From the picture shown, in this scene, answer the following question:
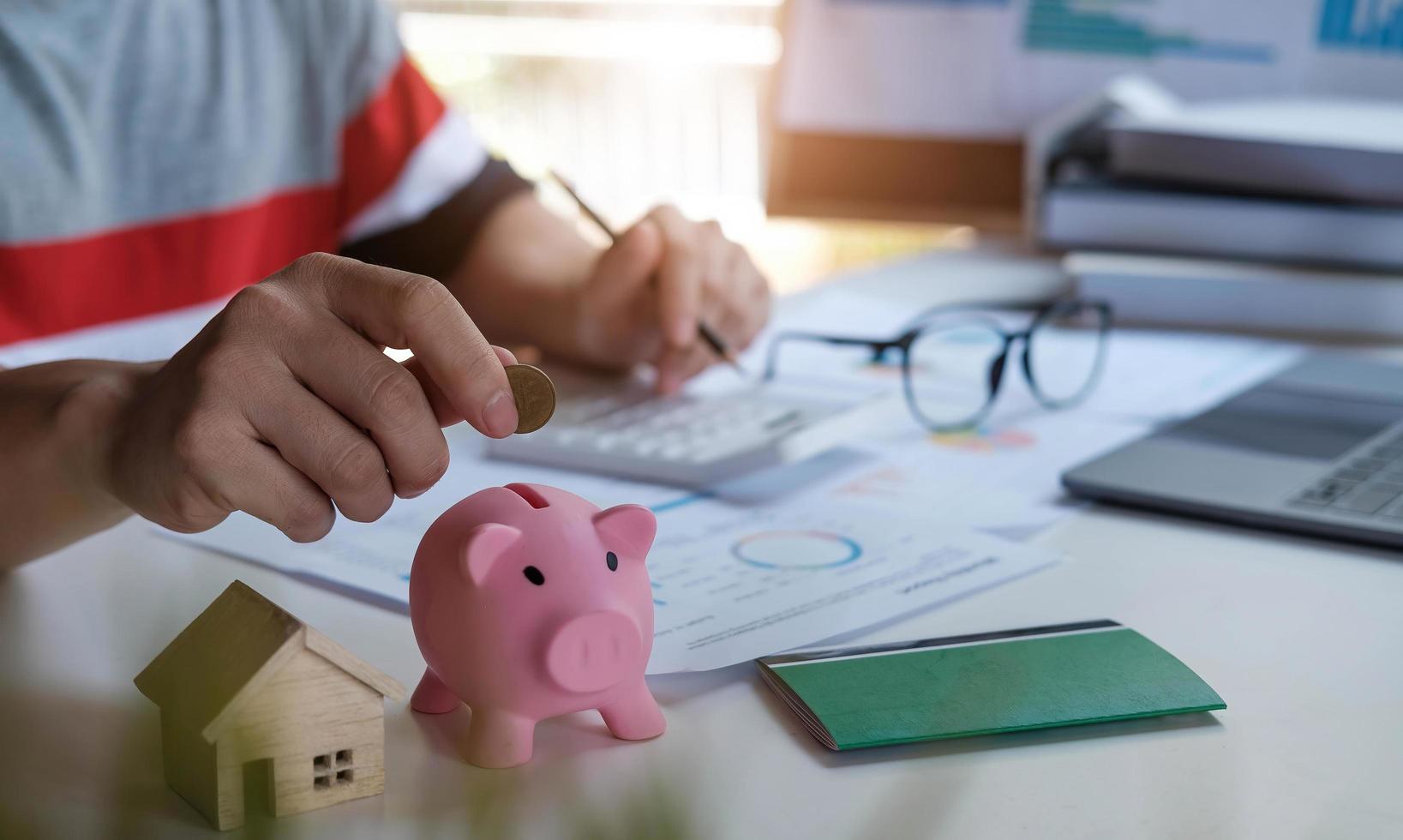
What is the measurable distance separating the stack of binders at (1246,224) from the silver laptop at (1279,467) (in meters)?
0.27

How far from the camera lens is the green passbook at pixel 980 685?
1.23ft

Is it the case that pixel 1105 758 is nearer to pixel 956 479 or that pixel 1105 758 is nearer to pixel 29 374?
pixel 956 479

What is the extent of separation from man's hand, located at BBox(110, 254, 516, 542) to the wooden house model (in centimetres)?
6

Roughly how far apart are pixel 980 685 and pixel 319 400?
0.23 meters

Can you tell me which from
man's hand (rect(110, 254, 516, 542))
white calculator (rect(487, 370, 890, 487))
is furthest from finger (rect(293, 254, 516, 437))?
white calculator (rect(487, 370, 890, 487))

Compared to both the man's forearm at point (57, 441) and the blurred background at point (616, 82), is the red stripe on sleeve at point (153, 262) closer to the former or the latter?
the man's forearm at point (57, 441)

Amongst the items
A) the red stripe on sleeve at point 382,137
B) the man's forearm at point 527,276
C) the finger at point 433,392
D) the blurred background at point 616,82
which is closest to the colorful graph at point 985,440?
the man's forearm at point 527,276

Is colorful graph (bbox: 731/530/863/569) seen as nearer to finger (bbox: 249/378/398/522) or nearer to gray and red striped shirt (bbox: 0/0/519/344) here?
finger (bbox: 249/378/398/522)

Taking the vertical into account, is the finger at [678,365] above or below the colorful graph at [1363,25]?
below

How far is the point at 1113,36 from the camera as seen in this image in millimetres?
1358

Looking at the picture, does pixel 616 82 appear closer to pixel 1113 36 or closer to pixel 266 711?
pixel 1113 36

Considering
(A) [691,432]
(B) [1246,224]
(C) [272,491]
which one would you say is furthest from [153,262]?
(B) [1246,224]

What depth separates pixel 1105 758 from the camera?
0.37 meters

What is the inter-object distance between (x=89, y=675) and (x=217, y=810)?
0.12 metres
